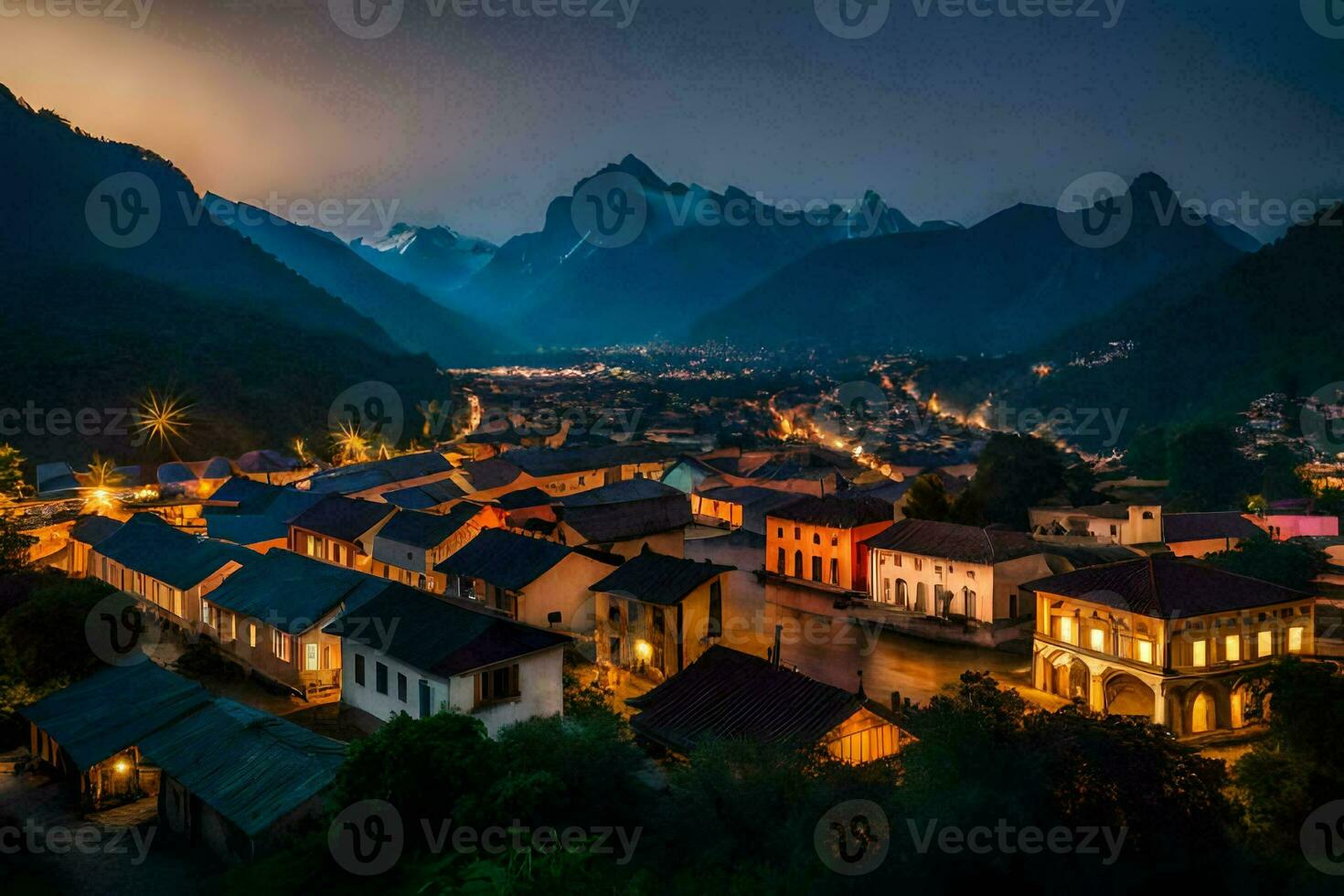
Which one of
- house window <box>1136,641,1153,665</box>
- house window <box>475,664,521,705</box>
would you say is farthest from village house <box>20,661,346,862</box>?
house window <box>1136,641,1153,665</box>

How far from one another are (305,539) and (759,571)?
56.6 feet

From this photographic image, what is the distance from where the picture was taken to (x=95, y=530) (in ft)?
111

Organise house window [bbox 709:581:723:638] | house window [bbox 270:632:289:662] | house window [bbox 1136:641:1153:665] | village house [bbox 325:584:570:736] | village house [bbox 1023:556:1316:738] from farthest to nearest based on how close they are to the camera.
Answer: house window [bbox 709:581:723:638] → house window [bbox 270:632:289:662] → house window [bbox 1136:641:1153:665] → village house [bbox 1023:556:1316:738] → village house [bbox 325:584:570:736]

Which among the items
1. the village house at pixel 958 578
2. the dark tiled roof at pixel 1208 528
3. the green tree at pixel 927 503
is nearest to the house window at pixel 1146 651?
the village house at pixel 958 578

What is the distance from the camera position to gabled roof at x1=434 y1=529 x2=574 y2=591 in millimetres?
25734

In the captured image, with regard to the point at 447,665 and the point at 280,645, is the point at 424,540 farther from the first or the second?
the point at 447,665

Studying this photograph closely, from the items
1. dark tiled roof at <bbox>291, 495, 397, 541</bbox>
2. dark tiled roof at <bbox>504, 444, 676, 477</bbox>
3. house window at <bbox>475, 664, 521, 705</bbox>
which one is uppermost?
dark tiled roof at <bbox>504, 444, 676, 477</bbox>

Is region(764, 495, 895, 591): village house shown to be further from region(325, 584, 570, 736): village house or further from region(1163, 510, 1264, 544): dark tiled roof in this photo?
region(325, 584, 570, 736): village house

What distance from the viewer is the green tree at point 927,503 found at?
39.4 meters

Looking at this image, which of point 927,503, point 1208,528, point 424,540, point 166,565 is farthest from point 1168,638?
point 166,565

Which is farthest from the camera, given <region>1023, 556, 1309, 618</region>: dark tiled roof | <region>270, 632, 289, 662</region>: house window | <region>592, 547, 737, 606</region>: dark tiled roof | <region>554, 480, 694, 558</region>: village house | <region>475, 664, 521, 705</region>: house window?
<region>554, 480, 694, 558</region>: village house

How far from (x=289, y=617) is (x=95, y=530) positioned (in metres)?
15.9

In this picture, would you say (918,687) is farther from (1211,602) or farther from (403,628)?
(403,628)

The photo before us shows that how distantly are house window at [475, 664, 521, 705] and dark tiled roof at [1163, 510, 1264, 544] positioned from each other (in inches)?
1097
